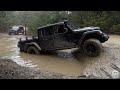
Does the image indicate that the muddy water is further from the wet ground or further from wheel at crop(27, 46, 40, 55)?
wheel at crop(27, 46, 40, 55)

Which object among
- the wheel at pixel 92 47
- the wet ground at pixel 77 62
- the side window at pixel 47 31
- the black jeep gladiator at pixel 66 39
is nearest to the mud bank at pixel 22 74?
the wet ground at pixel 77 62

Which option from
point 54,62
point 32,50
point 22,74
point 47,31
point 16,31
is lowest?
point 54,62

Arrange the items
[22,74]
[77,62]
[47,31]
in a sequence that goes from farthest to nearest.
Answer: [47,31], [77,62], [22,74]

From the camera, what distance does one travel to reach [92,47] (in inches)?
420

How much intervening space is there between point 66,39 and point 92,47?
160 cm

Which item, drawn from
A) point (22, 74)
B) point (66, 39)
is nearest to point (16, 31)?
point (66, 39)

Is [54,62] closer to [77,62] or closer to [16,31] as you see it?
[77,62]

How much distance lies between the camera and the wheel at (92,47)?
10422mm

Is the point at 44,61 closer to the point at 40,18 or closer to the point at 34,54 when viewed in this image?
the point at 34,54
